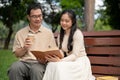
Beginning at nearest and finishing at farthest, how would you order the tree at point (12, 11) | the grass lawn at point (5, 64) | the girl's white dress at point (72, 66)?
1. the girl's white dress at point (72, 66)
2. the grass lawn at point (5, 64)
3. the tree at point (12, 11)

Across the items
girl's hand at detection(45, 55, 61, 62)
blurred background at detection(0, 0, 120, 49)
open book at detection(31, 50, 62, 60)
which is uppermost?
open book at detection(31, 50, 62, 60)

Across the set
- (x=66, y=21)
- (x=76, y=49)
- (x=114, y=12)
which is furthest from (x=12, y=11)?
(x=76, y=49)

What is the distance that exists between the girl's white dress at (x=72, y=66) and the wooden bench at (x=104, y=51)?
0.48 metres

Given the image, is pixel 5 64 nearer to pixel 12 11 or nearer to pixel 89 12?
pixel 89 12

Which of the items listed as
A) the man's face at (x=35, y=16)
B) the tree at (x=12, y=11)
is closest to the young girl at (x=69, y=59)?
the man's face at (x=35, y=16)

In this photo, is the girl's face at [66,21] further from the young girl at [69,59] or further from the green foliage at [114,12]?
the green foliage at [114,12]

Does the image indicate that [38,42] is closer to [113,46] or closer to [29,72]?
[29,72]

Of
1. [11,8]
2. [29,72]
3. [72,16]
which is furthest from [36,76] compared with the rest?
[11,8]

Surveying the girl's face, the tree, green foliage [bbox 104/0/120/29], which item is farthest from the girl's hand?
the tree

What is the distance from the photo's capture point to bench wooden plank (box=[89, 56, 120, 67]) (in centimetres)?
483

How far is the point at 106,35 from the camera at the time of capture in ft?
16.2

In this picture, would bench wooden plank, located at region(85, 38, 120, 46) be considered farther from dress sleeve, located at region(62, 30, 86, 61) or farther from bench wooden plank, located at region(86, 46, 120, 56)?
dress sleeve, located at region(62, 30, 86, 61)

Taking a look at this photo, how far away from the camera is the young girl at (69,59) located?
164 inches

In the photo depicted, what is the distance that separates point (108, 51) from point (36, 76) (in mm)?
1184
